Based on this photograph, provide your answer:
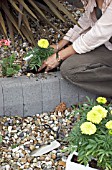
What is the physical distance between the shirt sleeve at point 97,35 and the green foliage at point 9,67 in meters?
0.38

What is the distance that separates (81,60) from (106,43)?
7.5 inches

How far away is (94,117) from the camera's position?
233cm

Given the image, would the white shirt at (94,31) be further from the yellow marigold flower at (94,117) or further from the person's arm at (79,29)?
the yellow marigold flower at (94,117)

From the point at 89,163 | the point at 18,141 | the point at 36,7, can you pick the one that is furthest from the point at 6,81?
the point at 89,163

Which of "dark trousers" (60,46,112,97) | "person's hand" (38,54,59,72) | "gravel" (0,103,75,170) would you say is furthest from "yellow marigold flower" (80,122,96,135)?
"person's hand" (38,54,59,72)

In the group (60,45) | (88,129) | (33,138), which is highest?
(60,45)

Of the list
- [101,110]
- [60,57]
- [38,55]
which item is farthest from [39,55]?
[101,110]

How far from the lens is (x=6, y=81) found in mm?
2881

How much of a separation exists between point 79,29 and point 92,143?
3.43 feet

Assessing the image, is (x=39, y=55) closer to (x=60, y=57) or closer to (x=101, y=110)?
(x=60, y=57)

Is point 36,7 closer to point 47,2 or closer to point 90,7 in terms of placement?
point 47,2

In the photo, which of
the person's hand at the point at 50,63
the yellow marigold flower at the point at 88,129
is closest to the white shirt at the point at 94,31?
the person's hand at the point at 50,63

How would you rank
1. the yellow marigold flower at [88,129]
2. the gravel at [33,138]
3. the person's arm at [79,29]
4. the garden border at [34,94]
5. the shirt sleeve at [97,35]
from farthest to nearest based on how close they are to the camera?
the person's arm at [79,29], the garden border at [34,94], the shirt sleeve at [97,35], the gravel at [33,138], the yellow marigold flower at [88,129]

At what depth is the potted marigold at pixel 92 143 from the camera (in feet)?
7.56
